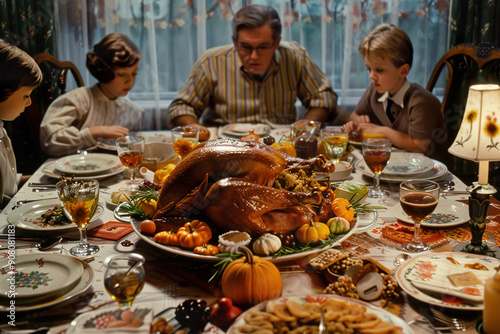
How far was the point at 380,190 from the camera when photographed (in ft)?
6.03

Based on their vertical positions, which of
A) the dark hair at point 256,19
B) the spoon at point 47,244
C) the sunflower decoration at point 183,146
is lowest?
the spoon at point 47,244

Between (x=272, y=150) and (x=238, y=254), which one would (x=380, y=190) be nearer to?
(x=272, y=150)

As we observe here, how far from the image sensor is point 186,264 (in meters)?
1.31

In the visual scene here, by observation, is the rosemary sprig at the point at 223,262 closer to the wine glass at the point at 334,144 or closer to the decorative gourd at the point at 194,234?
the decorative gourd at the point at 194,234

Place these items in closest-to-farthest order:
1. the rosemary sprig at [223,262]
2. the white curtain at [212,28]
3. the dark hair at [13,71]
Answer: the rosemary sprig at [223,262] < the dark hair at [13,71] < the white curtain at [212,28]

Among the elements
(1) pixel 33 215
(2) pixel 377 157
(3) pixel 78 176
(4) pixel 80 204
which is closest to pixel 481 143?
(2) pixel 377 157

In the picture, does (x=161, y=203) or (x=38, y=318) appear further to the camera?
(x=161, y=203)

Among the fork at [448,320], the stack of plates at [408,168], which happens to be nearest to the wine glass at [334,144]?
the stack of plates at [408,168]

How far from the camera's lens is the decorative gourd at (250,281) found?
1111 millimetres

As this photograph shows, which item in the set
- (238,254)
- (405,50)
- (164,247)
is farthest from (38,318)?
(405,50)

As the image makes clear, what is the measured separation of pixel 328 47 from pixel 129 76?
154 cm

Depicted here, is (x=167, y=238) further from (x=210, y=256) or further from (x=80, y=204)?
(x=80, y=204)

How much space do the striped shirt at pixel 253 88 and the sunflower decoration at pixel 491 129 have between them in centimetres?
185

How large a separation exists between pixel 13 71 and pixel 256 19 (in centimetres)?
155
